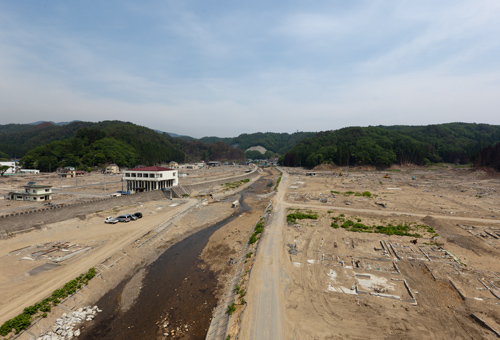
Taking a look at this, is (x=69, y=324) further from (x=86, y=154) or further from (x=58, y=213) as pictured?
(x=86, y=154)

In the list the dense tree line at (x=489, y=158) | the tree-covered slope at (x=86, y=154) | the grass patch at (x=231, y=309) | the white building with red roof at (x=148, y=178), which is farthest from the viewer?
the tree-covered slope at (x=86, y=154)

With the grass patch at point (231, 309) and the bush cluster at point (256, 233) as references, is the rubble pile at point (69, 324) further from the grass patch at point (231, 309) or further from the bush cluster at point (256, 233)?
the bush cluster at point (256, 233)

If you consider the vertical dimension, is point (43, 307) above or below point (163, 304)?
above

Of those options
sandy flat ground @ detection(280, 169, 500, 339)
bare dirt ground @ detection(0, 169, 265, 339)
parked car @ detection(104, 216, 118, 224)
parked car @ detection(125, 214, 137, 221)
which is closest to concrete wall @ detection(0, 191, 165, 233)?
bare dirt ground @ detection(0, 169, 265, 339)

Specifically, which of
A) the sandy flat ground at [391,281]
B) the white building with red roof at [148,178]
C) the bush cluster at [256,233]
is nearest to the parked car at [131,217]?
the white building with red roof at [148,178]

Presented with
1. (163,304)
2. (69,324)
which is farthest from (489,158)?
(69,324)

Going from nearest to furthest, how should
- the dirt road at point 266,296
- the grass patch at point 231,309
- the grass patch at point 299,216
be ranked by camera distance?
1. the dirt road at point 266,296
2. the grass patch at point 231,309
3. the grass patch at point 299,216

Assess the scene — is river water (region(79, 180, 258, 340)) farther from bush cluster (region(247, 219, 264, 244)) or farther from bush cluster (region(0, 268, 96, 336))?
bush cluster (region(247, 219, 264, 244))
